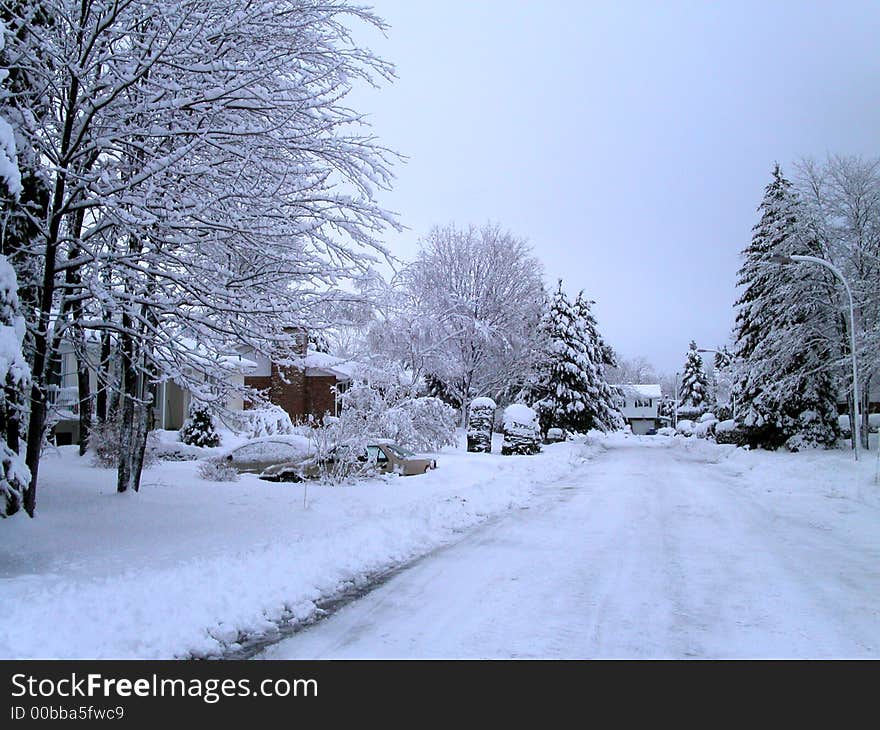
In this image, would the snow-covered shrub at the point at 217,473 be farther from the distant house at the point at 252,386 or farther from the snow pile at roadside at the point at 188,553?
the distant house at the point at 252,386

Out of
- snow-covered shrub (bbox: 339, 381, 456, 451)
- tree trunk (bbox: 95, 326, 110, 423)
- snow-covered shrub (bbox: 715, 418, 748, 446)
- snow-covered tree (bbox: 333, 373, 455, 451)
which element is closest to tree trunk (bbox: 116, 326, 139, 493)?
tree trunk (bbox: 95, 326, 110, 423)

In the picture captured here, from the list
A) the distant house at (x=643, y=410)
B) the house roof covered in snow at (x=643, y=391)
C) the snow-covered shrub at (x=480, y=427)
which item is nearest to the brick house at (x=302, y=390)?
the snow-covered shrub at (x=480, y=427)

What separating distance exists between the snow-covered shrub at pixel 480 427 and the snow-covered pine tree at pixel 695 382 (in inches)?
2218

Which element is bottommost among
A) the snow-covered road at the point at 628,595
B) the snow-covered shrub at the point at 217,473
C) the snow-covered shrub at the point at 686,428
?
the snow-covered shrub at the point at 686,428

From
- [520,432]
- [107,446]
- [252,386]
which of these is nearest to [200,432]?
[252,386]

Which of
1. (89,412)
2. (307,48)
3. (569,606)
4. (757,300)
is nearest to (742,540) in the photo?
(569,606)

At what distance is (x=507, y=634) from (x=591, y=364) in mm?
44010

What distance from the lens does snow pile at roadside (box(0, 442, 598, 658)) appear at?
546 centimetres

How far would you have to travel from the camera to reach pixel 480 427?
108 feet

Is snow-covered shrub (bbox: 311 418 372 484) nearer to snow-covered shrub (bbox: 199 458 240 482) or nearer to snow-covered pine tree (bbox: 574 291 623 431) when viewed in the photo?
snow-covered shrub (bbox: 199 458 240 482)

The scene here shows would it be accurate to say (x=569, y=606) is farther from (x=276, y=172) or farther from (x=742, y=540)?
(x=276, y=172)

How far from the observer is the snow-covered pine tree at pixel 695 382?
84250mm

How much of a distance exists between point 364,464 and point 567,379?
33.3m

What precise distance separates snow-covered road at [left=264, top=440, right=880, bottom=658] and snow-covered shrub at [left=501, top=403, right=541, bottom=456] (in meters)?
19.2
